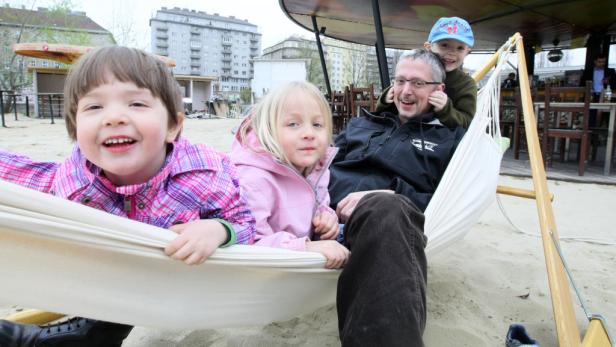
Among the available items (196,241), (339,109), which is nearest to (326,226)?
(196,241)

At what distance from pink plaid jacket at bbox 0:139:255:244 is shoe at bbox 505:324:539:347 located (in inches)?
34.6

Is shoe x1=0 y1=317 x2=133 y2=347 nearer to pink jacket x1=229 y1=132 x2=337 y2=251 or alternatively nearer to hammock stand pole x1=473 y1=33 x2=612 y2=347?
pink jacket x1=229 y1=132 x2=337 y2=251

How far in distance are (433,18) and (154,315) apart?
6.04 meters

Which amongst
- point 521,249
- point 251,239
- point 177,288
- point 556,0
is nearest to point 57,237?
point 177,288

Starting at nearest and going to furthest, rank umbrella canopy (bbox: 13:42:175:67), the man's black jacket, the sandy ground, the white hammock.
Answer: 1. the white hammock
2. the sandy ground
3. the man's black jacket
4. umbrella canopy (bbox: 13:42:175:67)

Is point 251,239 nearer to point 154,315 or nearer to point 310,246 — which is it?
point 310,246

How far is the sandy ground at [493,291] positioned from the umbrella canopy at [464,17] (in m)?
3.42

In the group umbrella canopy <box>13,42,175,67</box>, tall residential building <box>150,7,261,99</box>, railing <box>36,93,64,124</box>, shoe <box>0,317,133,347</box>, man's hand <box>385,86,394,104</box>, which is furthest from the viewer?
tall residential building <box>150,7,261,99</box>

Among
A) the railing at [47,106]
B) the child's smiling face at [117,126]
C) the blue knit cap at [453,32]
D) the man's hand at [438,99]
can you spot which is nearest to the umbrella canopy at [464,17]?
the blue knit cap at [453,32]

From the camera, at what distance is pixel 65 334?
3.30 ft

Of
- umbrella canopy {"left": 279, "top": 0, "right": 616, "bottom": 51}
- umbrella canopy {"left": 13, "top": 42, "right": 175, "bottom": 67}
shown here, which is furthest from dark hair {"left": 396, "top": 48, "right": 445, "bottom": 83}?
umbrella canopy {"left": 13, "top": 42, "right": 175, "bottom": 67}

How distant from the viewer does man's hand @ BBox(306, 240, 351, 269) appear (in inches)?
37.5

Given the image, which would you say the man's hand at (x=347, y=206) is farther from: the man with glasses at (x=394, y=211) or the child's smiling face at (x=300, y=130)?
the child's smiling face at (x=300, y=130)

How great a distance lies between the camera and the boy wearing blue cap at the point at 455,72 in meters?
1.70
